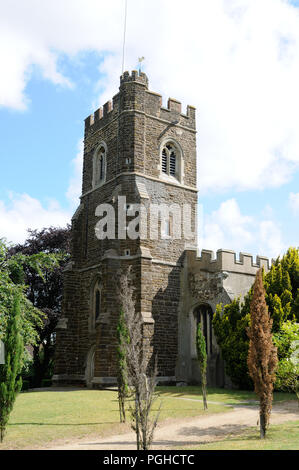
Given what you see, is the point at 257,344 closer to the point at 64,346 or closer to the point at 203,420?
the point at 203,420

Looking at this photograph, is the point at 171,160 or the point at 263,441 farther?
the point at 171,160

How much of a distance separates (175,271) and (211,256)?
2.11 metres

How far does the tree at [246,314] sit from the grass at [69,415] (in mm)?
2765

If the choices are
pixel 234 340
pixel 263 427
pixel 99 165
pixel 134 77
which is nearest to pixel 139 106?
pixel 134 77

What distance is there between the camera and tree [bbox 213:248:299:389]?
62.4 feet

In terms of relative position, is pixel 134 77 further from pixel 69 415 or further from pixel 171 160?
pixel 69 415

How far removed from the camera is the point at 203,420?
12867 mm

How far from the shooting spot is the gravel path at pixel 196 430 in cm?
976

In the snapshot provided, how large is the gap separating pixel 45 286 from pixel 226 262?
13921mm

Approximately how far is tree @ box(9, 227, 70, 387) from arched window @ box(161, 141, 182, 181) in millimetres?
8970

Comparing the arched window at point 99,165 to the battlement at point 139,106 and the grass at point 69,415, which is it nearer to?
the battlement at point 139,106

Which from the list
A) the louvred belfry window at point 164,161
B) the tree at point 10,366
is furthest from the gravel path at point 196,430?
the louvred belfry window at point 164,161

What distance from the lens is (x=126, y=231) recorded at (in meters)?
22.9
